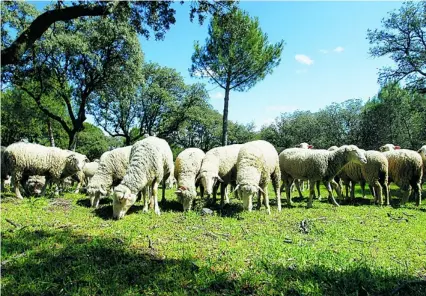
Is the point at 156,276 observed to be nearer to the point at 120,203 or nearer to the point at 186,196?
the point at 120,203

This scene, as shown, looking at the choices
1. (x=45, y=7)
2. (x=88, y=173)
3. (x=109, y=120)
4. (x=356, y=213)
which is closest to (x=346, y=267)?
(x=356, y=213)

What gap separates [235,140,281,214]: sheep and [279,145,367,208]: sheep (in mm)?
1503

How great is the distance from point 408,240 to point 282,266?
387cm

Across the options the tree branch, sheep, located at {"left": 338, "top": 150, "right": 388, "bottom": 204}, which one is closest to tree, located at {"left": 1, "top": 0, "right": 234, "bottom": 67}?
the tree branch

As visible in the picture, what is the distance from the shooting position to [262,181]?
33.2 ft

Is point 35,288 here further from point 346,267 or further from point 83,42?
point 83,42

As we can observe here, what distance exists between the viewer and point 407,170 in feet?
42.8

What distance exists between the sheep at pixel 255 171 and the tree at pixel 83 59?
46.1ft

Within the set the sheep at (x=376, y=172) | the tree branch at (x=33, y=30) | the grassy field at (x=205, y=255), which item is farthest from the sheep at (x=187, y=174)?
the sheep at (x=376, y=172)

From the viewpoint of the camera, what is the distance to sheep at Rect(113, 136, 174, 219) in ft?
27.4

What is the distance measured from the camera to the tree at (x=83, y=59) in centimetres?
1992

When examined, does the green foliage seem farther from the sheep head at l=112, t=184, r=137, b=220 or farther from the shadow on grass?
the shadow on grass

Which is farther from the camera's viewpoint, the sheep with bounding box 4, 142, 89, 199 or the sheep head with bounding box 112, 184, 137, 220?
the sheep with bounding box 4, 142, 89, 199

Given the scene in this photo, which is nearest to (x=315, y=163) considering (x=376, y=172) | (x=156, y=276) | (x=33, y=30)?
(x=376, y=172)
